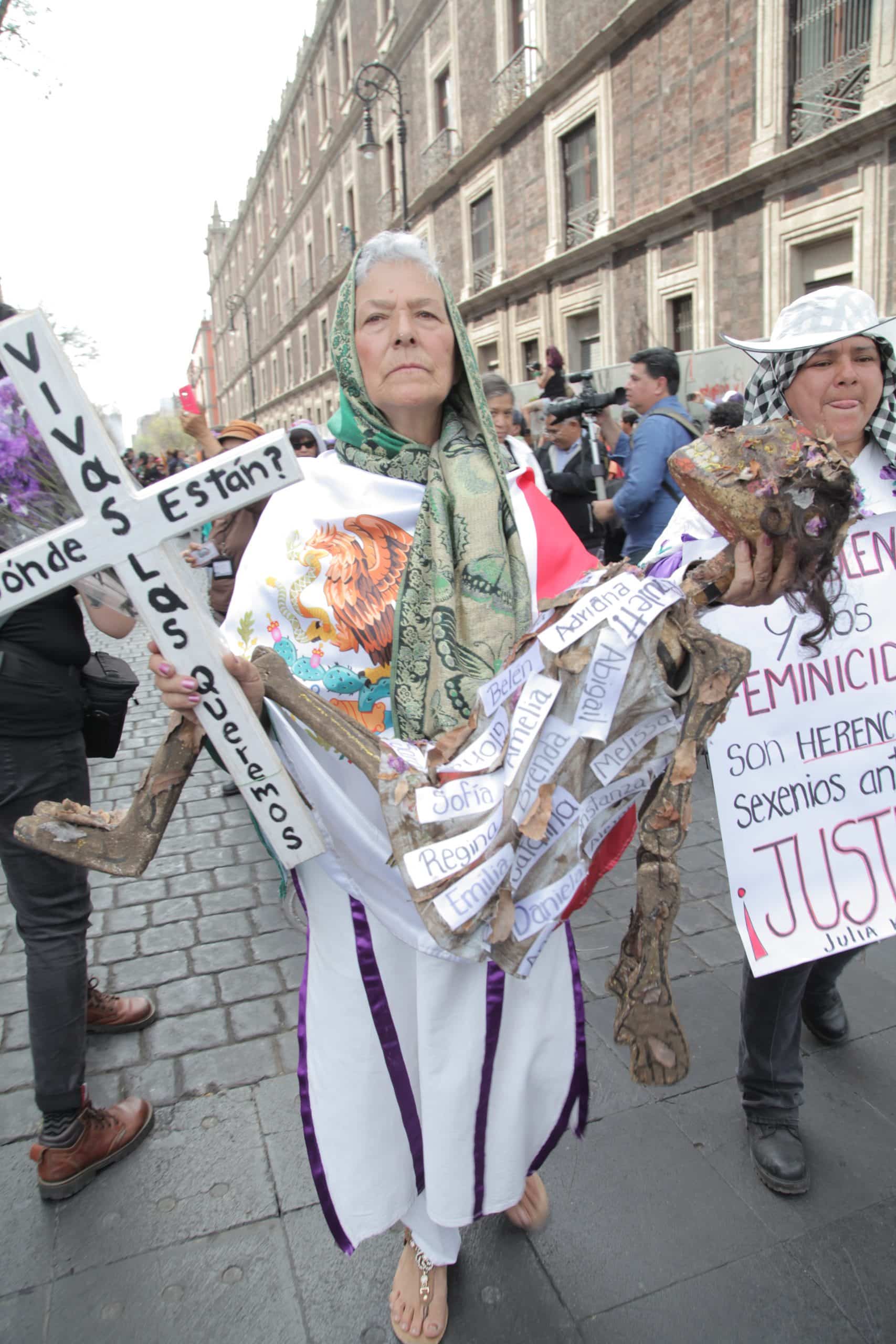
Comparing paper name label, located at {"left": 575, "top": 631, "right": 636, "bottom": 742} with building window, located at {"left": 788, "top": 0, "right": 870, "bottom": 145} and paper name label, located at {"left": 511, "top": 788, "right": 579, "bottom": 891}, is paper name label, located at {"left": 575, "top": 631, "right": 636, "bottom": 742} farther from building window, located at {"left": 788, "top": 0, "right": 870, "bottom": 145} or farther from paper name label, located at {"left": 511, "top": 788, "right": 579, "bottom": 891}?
building window, located at {"left": 788, "top": 0, "right": 870, "bottom": 145}

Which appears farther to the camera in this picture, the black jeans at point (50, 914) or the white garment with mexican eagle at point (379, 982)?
the black jeans at point (50, 914)

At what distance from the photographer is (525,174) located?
19.2 metres

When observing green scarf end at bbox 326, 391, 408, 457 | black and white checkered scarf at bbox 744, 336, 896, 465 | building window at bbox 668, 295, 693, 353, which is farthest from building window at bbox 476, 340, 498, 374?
green scarf end at bbox 326, 391, 408, 457

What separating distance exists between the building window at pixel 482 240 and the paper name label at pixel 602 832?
22304 millimetres

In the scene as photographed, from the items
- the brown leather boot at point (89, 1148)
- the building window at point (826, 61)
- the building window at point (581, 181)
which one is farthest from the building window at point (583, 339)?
the brown leather boot at point (89, 1148)

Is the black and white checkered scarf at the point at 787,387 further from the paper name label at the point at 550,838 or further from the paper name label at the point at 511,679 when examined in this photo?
the paper name label at the point at 550,838

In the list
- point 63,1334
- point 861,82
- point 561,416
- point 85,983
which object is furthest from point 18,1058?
point 861,82

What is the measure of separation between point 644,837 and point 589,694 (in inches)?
8.2

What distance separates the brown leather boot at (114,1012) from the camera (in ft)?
8.97

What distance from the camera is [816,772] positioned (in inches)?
76.5

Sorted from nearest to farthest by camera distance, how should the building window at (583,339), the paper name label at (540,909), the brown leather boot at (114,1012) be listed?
1. the paper name label at (540,909)
2. the brown leather boot at (114,1012)
3. the building window at (583,339)

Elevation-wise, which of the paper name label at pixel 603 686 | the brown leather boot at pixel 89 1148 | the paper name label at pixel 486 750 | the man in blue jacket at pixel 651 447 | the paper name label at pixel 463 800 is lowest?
the brown leather boot at pixel 89 1148

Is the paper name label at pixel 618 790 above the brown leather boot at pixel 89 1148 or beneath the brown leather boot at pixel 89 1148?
above

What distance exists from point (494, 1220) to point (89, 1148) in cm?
100
